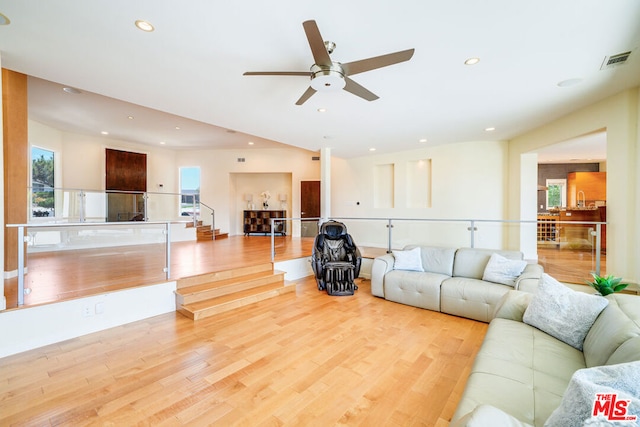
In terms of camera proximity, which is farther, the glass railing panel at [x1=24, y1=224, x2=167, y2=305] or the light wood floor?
the glass railing panel at [x1=24, y1=224, x2=167, y2=305]

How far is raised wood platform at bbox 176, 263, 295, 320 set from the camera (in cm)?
355

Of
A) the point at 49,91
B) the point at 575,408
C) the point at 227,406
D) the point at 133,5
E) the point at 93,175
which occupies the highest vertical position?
the point at 49,91

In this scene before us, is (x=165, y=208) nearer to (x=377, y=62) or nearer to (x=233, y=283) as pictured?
(x=233, y=283)

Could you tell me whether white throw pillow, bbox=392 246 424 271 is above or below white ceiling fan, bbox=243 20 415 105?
below

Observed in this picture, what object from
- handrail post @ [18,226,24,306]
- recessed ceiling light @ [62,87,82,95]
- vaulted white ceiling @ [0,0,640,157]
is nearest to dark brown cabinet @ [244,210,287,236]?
vaulted white ceiling @ [0,0,640,157]

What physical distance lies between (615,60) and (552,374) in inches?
132

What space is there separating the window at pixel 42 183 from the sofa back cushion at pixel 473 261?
745 cm

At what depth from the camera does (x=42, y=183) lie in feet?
21.6

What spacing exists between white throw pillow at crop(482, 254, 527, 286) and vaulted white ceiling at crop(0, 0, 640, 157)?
222 cm

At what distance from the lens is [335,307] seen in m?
3.85

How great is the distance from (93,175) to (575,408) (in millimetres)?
10342

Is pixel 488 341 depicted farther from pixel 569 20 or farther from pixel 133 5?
pixel 133 5

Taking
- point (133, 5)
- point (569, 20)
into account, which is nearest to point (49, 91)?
point (133, 5)

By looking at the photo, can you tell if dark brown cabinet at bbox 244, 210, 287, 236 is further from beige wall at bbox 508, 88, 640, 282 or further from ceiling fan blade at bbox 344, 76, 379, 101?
beige wall at bbox 508, 88, 640, 282
